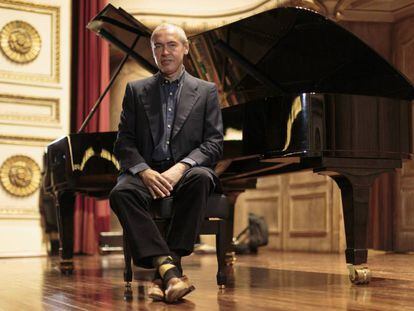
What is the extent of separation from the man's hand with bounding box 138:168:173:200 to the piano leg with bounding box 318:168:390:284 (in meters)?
0.82

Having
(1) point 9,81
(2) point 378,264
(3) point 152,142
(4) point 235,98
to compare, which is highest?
(1) point 9,81

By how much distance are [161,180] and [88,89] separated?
4.09 meters

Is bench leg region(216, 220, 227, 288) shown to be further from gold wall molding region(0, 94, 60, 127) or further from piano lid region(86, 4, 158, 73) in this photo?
gold wall molding region(0, 94, 60, 127)

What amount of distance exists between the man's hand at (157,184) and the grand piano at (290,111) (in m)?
0.63

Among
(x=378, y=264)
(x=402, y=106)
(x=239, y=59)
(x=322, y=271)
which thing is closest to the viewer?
(x=402, y=106)

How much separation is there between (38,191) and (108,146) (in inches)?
100

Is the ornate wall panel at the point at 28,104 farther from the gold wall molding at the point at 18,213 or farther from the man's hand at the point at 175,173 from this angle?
the man's hand at the point at 175,173

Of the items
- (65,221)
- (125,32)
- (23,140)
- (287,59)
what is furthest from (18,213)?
(287,59)

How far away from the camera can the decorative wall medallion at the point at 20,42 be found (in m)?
6.12

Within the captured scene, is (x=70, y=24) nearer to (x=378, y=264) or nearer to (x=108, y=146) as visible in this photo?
(x=108, y=146)

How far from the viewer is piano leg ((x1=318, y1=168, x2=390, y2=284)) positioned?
3.22 metres

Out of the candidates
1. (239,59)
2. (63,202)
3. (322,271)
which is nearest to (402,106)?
(239,59)

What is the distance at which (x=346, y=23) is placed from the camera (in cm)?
668

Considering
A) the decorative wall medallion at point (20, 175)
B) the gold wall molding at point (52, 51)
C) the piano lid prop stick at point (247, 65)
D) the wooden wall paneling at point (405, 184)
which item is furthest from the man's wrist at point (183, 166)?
the wooden wall paneling at point (405, 184)
